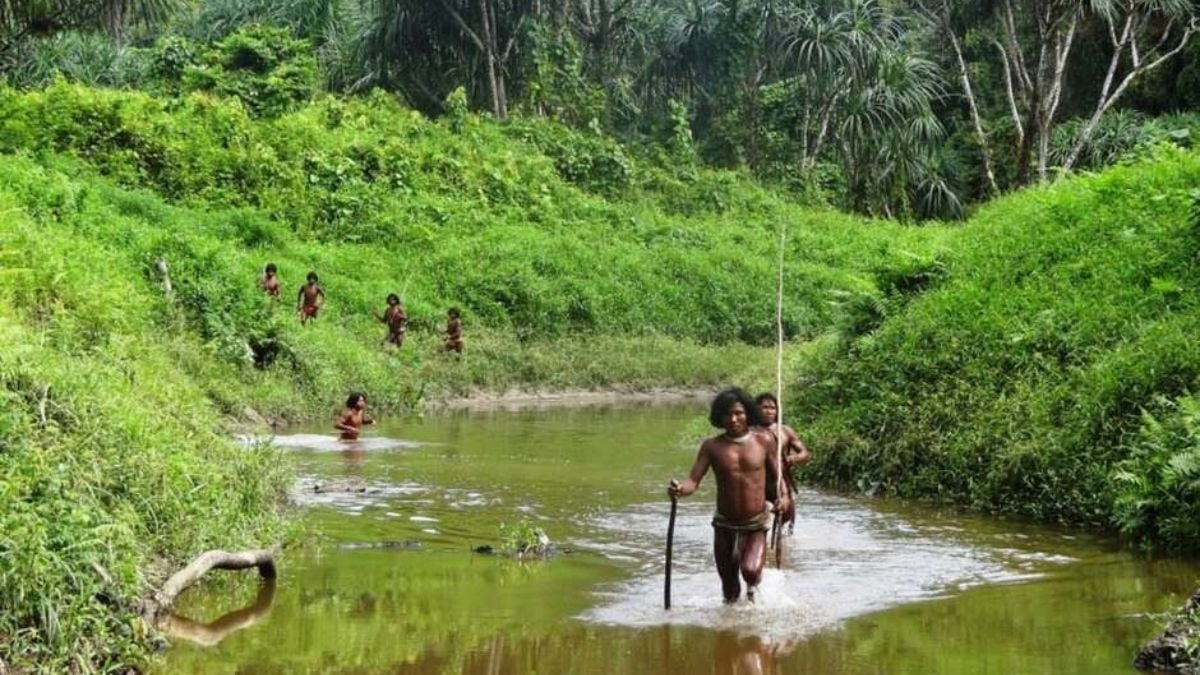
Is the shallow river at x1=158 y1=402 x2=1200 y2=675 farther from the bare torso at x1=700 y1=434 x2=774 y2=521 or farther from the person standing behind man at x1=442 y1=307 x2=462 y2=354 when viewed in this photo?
the person standing behind man at x1=442 y1=307 x2=462 y2=354

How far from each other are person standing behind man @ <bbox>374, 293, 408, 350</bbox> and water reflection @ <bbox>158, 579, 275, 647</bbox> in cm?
1525

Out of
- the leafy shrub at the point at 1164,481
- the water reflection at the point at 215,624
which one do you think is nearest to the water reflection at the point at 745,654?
the water reflection at the point at 215,624

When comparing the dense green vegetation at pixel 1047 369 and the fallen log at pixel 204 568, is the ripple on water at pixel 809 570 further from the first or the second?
the fallen log at pixel 204 568

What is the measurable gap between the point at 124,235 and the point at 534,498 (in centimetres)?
980

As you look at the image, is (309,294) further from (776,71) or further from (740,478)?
(776,71)

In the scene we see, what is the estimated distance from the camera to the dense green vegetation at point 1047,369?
40.9 ft

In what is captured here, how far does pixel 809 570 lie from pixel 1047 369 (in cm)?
464

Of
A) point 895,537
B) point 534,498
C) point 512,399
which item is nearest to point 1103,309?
point 895,537

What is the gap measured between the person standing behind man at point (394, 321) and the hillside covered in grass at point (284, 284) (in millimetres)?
330

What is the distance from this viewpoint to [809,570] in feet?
35.7

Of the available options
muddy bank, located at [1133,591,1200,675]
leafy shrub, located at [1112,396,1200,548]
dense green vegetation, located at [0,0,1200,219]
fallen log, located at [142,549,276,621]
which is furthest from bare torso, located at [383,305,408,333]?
muddy bank, located at [1133,591,1200,675]

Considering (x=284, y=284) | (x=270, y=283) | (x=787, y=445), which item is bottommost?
(x=787, y=445)

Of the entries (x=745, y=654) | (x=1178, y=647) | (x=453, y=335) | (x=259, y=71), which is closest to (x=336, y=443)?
(x=453, y=335)

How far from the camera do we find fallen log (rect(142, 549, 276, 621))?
27.2 ft
